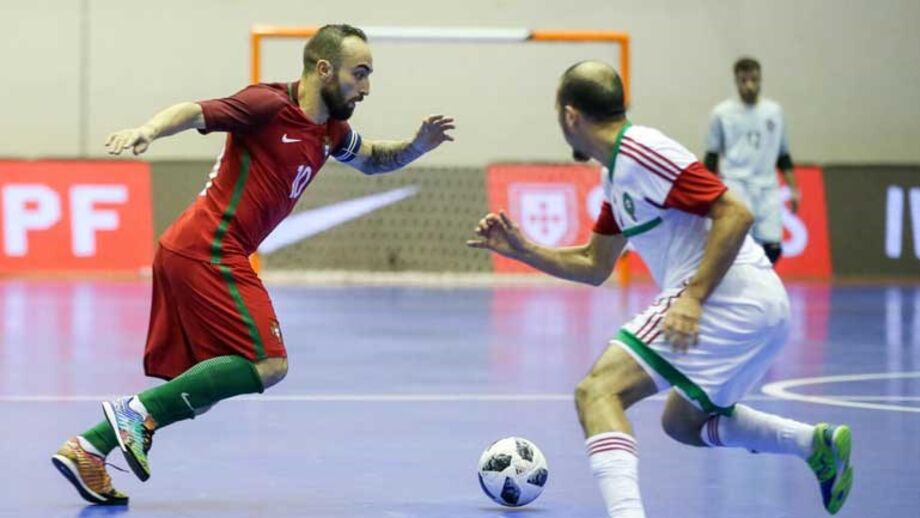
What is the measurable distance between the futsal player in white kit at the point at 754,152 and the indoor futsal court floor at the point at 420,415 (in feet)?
3.19

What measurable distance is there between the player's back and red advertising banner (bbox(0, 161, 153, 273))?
7.62 meters

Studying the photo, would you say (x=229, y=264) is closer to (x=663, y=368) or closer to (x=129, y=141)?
(x=129, y=141)

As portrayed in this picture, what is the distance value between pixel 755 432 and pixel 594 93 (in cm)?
139

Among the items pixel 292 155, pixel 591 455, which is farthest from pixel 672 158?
pixel 292 155

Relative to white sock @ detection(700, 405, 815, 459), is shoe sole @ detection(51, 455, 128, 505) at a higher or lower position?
lower

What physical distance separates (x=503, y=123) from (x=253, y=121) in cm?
1591

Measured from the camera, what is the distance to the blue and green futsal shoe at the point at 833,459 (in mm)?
6117

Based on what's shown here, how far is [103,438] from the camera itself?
6.55 m

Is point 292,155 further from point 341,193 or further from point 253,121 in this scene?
point 341,193

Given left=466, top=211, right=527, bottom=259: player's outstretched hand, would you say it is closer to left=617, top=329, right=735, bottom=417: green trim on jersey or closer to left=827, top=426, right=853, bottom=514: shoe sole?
left=617, top=329, right=735, bottom=417: green trim on jersey

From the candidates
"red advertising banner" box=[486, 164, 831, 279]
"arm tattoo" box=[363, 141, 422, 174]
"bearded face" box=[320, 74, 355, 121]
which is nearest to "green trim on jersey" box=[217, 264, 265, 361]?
"bearded face" box=[320, 74, 355, 121]

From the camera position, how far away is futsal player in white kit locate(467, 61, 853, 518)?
556 centimetres

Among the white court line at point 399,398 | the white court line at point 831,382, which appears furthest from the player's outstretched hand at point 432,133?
the white court line at point 831,382

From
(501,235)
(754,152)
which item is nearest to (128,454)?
(501,235)
